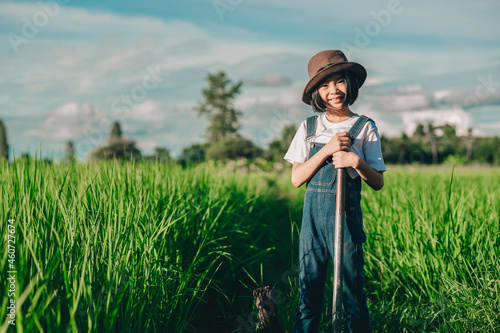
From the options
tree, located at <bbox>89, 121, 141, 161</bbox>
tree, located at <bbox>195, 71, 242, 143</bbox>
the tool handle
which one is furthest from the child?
tree, located at <bbox>195, 71, 242, 143</bbox>

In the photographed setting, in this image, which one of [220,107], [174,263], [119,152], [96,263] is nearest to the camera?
[96,263]

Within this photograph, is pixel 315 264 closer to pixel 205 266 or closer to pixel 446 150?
pixel 205 266

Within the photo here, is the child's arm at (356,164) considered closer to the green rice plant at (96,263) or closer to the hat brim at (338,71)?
the hat brim at (338,71)

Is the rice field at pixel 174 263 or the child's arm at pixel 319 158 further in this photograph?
the child's arm at pixel 319 158

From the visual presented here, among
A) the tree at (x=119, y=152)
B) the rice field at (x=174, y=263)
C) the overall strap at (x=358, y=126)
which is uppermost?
the tree at (x=119, y=152)

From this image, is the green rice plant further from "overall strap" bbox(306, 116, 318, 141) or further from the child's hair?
the child's hair

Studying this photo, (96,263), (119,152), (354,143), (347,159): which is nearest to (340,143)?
(347,159)

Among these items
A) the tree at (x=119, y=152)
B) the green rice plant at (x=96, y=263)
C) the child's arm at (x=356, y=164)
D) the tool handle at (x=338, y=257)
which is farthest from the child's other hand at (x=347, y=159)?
the tree at (x=119, y=152)

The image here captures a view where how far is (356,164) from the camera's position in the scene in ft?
5.73

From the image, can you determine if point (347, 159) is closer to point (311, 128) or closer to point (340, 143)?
point (340, 143)

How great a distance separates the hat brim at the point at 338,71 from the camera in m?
1.91

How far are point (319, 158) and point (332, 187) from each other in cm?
18

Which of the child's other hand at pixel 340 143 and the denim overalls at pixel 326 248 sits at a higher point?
the child's other hand at pixel 340 143

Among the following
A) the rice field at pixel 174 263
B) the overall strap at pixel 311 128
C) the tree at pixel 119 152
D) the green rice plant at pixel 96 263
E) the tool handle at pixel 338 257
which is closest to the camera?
the green rice plant at pixel 96 263
